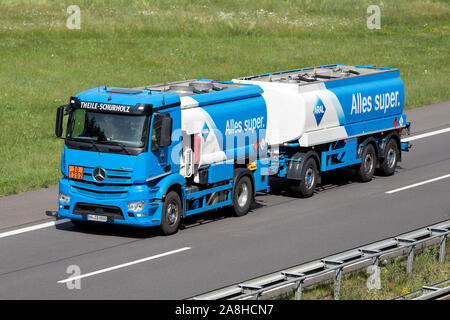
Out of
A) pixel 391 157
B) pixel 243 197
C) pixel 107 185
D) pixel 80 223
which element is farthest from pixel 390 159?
pixel 107 185

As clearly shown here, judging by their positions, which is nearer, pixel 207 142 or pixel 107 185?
pixel 107 185

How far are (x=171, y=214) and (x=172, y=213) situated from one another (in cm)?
4

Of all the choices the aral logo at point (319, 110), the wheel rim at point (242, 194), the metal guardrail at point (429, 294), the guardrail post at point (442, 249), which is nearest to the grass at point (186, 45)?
the wheel rim at point (242, 194)

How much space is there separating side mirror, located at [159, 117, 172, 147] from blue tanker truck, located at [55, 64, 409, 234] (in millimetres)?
19

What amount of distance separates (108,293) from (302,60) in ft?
106

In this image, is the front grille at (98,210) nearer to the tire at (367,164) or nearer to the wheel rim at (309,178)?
the wheel rim at (309,178)

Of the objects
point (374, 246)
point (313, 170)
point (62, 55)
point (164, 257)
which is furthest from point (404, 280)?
point (62, 55)

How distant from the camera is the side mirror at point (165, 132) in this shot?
59.7 ft

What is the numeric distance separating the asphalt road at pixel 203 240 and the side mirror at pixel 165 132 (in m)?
1.94

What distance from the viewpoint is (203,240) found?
1867 centimetres

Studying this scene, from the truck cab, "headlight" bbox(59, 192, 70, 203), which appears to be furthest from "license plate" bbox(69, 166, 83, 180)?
"headlight" bbox(59, 192, 70, 203)

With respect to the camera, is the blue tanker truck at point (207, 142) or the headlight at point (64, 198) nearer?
the blue tanker truck at point (207, 142)

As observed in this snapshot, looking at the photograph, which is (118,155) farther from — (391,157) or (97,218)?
(391,157)
